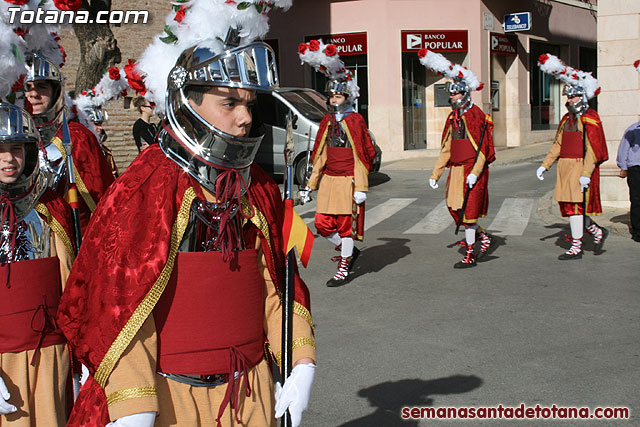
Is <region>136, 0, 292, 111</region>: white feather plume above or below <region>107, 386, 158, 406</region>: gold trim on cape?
above

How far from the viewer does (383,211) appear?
1438cm

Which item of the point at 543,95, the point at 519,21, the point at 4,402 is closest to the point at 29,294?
the point at 4,402

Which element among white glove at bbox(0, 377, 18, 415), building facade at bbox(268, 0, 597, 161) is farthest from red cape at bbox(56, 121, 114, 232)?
building facade at bbox(268, 0, 597, 161)

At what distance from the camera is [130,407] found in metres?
2.41

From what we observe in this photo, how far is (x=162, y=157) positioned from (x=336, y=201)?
6.80m

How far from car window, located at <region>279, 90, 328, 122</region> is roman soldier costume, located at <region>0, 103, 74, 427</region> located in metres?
13.8

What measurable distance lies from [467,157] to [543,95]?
22723 mm

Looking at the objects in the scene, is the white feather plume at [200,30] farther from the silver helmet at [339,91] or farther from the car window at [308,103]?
the car window at [308,103]

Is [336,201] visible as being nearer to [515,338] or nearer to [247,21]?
[515,338]

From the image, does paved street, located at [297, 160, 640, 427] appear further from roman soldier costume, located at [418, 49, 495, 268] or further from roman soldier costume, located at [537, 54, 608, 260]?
roman soldier costume, located at [418, 49, 495, 268]

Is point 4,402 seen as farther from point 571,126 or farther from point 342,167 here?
point 571,126

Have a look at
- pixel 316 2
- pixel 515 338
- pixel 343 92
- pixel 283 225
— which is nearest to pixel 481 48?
pixel 316 2

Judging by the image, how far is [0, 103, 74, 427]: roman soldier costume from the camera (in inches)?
135

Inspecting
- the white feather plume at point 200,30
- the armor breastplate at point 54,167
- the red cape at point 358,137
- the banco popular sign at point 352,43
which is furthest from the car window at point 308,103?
the white feather plume at point 200,30
